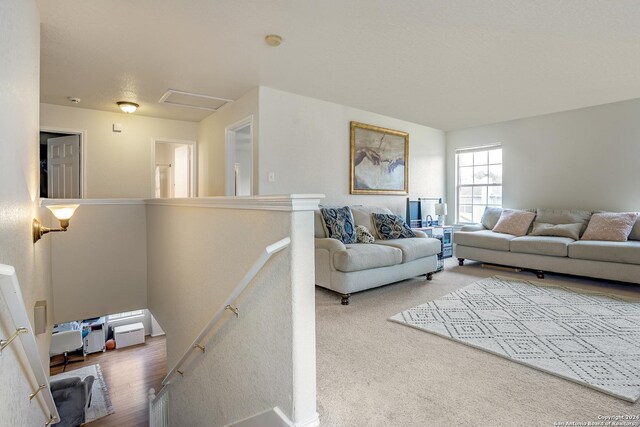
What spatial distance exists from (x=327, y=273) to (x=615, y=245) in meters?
3.39

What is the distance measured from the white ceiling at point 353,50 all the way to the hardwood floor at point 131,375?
3.85 metres

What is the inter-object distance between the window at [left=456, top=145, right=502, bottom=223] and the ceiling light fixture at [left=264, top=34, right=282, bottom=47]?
465 cm

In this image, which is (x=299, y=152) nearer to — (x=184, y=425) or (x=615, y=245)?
(x=184, y=425)

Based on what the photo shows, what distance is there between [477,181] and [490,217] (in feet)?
3.11

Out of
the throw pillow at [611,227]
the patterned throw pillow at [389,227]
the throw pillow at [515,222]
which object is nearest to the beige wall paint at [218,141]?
the patterned throw pillow at [389,227]

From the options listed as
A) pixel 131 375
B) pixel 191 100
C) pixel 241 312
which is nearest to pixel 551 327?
pixel 241 312

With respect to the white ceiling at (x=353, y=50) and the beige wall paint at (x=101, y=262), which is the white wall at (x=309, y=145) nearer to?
the white ceiling at (x=353, y=50)

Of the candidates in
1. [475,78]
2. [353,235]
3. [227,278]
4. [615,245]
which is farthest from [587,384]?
[475,78]

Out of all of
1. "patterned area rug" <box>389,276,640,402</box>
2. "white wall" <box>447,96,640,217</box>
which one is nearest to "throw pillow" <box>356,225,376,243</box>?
"patterned area rug" <box>389,276,640,402</box>

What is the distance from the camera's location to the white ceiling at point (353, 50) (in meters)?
2.37

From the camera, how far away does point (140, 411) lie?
12.8 feet

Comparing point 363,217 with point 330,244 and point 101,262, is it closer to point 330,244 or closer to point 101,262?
point 330,244

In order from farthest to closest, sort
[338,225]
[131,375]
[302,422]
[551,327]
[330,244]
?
Result: [131,375], [338,225], [330,244], [551,327], [302,422]

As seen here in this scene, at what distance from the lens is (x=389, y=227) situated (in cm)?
447
